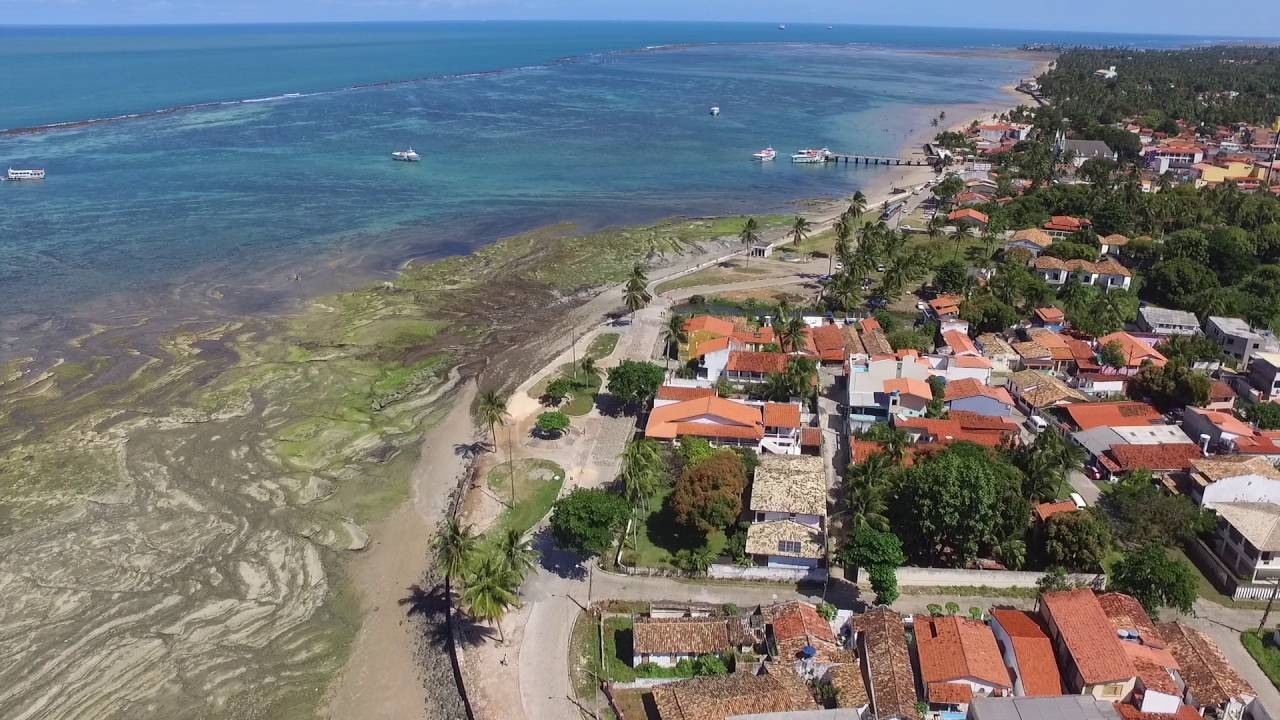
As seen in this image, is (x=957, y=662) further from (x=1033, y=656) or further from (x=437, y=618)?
(x=437, y=618)

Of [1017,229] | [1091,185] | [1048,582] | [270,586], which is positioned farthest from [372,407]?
[1091,185]

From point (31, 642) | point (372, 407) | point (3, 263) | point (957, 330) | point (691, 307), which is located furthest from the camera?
point (3, 263)

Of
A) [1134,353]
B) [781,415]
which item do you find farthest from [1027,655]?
[1134,353]

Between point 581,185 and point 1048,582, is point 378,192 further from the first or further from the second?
point 1048,582

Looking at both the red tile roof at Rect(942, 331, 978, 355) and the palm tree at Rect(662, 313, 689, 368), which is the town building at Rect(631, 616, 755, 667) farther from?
the red tile roof at Rect(942, 331, 978, 355)

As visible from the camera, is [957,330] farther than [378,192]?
No

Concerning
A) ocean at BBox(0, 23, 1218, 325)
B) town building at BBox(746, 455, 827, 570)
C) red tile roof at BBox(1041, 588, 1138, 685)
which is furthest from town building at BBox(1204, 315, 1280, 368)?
ocean at BBox(0, 23, 1218, 325)
